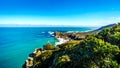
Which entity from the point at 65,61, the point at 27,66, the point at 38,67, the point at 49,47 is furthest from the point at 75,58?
the point at 49,47

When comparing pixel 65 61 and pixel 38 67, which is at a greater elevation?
pixel 65 61

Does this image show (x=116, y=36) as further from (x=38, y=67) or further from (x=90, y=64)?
(x=38, y=67)

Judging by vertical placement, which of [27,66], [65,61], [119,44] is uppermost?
[119,44]

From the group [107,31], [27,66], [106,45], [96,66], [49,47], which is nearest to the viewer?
[96,66]

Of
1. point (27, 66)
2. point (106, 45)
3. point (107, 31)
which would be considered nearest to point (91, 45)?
point (106, 45)

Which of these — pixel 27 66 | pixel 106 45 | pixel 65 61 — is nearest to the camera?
pixel 106 45

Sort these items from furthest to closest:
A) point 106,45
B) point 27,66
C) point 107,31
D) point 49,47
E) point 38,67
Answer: point 49,47
point 27,66
point 38,67
point 107,31
point 106,45

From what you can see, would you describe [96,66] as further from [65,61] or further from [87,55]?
[65,61]

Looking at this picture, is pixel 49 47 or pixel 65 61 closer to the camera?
pixel 65 61

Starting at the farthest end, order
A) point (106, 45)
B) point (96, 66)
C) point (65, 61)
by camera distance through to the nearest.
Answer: point (65, 61), point (106, 45), point (96, 66)

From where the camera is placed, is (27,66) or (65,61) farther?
(27,66)
